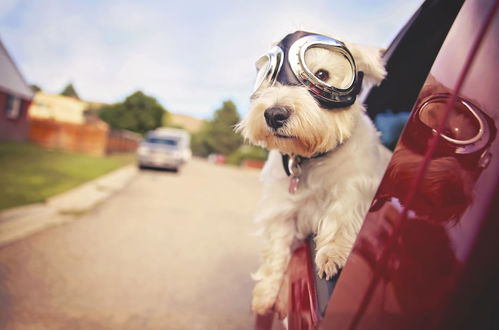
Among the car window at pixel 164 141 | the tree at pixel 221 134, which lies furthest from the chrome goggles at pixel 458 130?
the tree at pixel 221 134

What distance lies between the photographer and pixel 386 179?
2.85 feet

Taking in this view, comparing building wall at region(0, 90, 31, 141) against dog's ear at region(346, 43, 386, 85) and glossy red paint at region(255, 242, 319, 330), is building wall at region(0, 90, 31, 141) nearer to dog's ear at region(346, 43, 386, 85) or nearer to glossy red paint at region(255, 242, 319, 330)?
glossy red paint at region(255, 242, 319, 330)

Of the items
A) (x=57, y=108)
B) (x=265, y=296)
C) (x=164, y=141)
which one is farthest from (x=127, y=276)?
(x=57, y=108)

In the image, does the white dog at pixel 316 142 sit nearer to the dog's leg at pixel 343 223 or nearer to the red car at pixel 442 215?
the dog's leg at pixel 343 223

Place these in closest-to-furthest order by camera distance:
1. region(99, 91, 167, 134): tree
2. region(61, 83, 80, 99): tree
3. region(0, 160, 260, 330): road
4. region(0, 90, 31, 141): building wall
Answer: region(0, 160, 260, 330): road < region(0, 90, 31, 141): building wall < region(99, 91, 167, 134): tree < region(61, 83, 80, 99): tree

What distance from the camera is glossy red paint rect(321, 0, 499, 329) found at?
0.62 meters

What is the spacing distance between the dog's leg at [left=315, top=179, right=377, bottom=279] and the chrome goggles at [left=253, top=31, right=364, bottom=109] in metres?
0.40

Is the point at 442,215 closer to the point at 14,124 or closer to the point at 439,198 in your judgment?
the point at 439,198

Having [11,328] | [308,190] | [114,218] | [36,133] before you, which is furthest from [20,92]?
[308,190]

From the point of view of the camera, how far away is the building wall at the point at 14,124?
19219mm

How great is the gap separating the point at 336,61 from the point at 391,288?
104 cm

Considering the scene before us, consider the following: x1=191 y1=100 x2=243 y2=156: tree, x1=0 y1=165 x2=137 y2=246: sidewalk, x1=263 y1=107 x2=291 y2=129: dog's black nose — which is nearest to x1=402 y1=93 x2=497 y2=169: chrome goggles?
x1=263 y1=107 x2=291 y2=129: dog's black nose

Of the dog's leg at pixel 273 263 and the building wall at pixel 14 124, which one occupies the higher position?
the dog's leg at pixel 273 263

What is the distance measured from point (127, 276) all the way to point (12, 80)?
2281 cm
